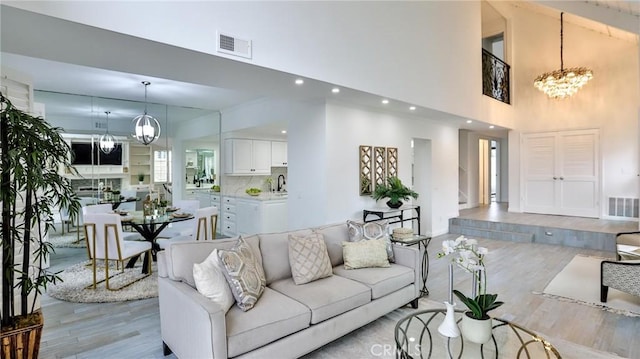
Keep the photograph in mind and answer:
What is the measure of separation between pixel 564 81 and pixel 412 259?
257 inches

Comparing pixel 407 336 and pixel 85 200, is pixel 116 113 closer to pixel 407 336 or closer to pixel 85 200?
pixel 85 200

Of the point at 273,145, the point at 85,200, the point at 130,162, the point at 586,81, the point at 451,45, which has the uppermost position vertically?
the point at 451,45

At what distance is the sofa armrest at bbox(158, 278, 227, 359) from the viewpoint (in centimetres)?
197

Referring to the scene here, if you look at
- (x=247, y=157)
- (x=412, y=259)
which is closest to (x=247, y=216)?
(x=247, y=157)

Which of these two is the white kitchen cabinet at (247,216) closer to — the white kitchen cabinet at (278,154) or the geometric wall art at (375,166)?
the white kitchen cabinet at (278,154)

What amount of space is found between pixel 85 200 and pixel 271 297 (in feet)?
16.8

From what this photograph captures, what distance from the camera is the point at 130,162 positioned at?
20.2 ft

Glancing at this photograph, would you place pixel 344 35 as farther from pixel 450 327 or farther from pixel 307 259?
pixel 450 327

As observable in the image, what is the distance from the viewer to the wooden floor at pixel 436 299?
273 cm

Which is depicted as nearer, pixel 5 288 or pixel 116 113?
pixel 5 288

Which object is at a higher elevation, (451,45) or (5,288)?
(451,45)

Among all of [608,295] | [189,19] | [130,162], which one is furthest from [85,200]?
[608,295]

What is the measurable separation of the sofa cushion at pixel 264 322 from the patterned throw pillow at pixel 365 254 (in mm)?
943

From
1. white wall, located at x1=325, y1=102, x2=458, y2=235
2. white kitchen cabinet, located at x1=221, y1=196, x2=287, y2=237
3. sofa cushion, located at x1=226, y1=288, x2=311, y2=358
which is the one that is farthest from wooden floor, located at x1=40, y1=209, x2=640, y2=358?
white kitchen cabinet, located at x1=221, y1=196, x2=287, y2=237
